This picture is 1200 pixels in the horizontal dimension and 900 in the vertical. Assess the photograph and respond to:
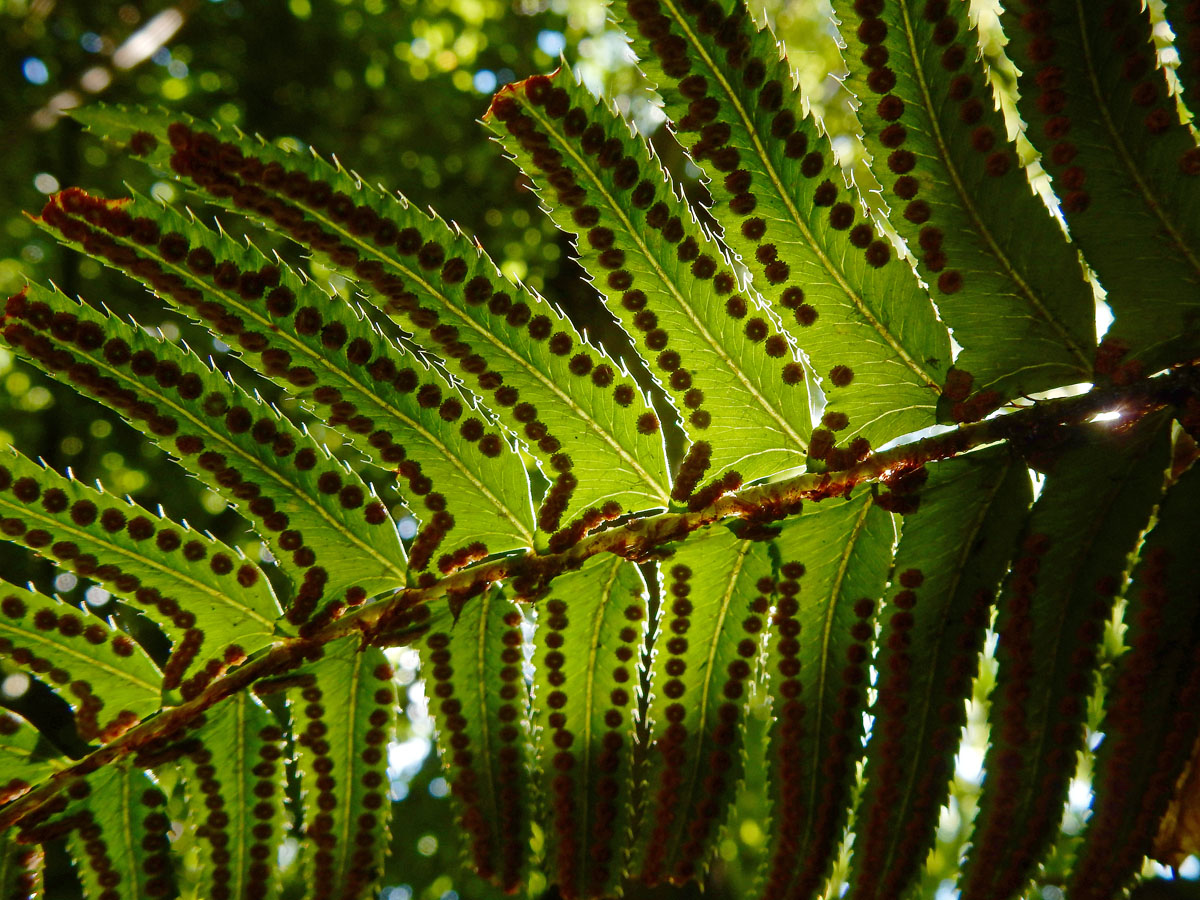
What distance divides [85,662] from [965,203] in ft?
7.09

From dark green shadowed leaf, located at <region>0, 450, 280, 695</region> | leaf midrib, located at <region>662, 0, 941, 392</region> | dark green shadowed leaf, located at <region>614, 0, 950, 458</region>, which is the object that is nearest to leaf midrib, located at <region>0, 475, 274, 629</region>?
dark green shadowed leaf, located at <region>0, 450, 280, 695</region>

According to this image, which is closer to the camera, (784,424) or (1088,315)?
(1088,315)

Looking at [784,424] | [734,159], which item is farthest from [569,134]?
[784,424]

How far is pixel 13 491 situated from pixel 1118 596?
2360 millimetres

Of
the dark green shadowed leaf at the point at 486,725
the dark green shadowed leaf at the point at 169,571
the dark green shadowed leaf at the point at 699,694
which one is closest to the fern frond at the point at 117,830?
the dark green shadowed leaf at the point at 169,571

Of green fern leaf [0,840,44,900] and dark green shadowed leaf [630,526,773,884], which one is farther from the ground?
dark green shadowed leaf [630,526,773,884]

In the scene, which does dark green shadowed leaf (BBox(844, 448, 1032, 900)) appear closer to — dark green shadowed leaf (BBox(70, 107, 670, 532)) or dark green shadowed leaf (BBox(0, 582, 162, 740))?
dark green shadowed leaf (BBox(70, 107, 670, 532))

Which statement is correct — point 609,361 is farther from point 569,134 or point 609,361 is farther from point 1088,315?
point 1088,315

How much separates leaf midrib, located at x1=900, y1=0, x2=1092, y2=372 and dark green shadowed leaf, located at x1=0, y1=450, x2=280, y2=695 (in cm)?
172

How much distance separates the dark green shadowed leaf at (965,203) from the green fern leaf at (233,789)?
5.75 feet

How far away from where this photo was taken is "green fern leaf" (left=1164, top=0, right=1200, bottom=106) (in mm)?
1379

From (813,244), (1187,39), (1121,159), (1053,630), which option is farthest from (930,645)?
(1187,39)

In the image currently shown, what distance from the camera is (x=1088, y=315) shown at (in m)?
1.63

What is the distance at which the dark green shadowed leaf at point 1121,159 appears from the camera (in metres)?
1.45
